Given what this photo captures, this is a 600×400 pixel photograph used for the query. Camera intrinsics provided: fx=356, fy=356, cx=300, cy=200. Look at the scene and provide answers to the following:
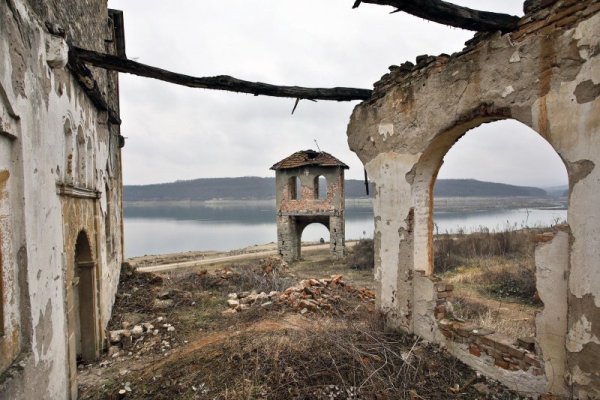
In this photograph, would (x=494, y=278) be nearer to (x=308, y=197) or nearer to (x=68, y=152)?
(x=308, y=197)

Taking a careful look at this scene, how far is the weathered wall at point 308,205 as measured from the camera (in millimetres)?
18609

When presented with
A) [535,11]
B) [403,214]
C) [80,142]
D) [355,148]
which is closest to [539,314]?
[403,214]

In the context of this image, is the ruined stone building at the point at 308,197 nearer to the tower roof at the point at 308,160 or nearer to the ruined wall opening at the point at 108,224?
the tower roof at the point at 308,160

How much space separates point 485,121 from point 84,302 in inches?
255

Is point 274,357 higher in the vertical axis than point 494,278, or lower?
higher

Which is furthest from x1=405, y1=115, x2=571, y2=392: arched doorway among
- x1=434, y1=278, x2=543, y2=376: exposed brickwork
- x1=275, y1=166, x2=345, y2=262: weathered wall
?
x1=275, y1=166, x2=345, y2=262: weathered wall

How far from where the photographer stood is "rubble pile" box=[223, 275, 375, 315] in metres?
7.38

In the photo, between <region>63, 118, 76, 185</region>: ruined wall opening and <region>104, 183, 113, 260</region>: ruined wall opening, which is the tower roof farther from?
<region>63, 118, 76, 185</region>: ruined wall opening

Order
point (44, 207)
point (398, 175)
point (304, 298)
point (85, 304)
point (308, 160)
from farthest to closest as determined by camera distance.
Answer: point (308, 160) < point (304, 298) < point (85, 304) < point (398, 175) < point (44, 207)

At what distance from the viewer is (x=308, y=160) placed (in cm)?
1859

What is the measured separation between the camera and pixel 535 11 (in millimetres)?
3648

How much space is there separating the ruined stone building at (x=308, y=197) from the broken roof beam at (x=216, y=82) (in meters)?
12.6

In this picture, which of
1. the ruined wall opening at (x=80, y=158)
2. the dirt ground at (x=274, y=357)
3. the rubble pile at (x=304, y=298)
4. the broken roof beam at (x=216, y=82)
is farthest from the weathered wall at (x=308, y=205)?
the ruined wall opening at (x=80, y=158)

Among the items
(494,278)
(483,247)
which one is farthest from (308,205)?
(494,278)
